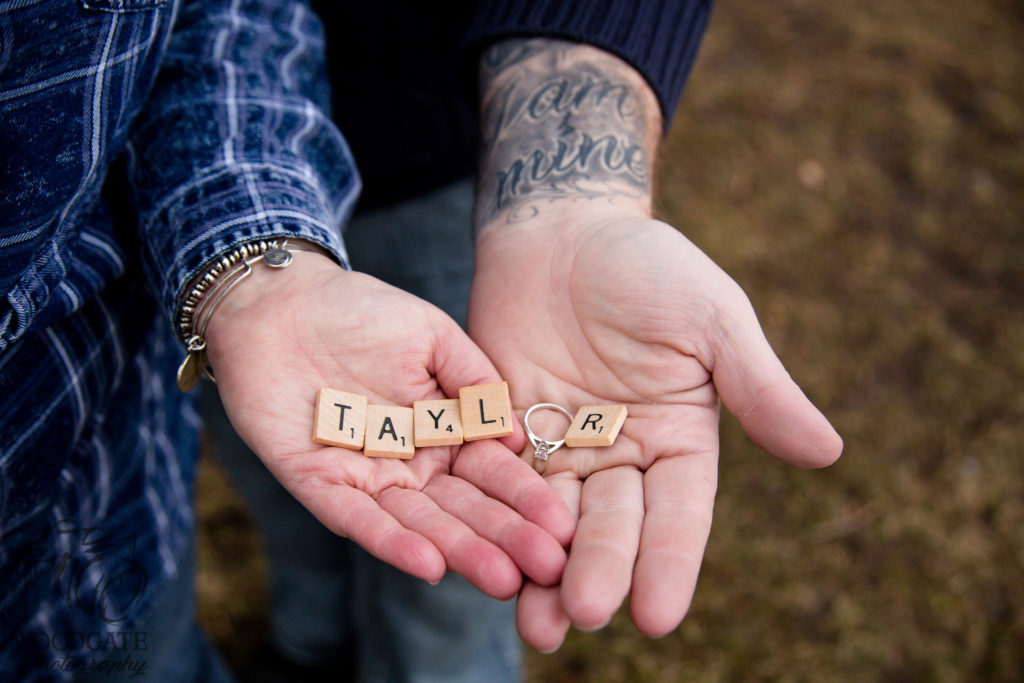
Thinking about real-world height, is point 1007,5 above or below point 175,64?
below

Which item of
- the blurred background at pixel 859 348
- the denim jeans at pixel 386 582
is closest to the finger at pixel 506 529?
the denim jeans at pixel 386 582

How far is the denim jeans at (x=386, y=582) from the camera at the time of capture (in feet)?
9.04

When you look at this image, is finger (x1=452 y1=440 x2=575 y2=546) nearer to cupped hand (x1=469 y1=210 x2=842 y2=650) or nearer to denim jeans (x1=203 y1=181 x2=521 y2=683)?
cupped hand (x1=469 y1=210 x2=842 y2=650)

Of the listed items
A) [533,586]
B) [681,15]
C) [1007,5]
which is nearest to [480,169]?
[681,15]

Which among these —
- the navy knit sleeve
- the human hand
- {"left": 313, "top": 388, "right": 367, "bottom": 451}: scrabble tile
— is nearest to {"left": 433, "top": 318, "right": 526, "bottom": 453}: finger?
the human hand

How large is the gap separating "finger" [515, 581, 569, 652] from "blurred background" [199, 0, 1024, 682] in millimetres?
2023

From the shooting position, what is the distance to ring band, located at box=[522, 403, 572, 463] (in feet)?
6.59

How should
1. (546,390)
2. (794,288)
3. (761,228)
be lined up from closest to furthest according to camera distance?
(546,390), (794,288), (761,228)

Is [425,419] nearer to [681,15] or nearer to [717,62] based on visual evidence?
[681,15]

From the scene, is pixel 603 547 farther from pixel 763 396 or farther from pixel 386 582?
pixel 386 582

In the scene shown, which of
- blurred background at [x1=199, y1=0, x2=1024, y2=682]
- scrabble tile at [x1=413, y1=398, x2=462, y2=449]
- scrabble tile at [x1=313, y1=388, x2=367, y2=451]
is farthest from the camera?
blurred background at [x1=199, y1=0, x2=1024, y2=682]

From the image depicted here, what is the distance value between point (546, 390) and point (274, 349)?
744 mm

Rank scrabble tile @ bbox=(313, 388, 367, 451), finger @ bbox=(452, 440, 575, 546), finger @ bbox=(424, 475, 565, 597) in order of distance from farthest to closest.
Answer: scrabble tile @ bbox=(313, 388, 367, 451) → finger @ bbox=(452, 440, 575, 546) → finger @ bbox=(424, 475, 565, 597)

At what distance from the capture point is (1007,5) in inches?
283
